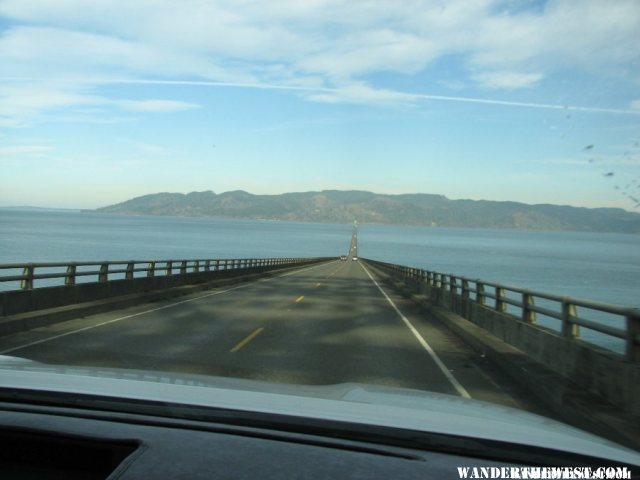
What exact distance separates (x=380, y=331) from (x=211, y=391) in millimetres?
12217

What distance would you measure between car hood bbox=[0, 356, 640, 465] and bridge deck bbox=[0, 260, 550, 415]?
4.46 meters

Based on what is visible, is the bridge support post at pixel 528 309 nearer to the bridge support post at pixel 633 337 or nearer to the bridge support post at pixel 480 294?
the bridge support post at pixel 633 337

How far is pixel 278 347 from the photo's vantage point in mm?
12320

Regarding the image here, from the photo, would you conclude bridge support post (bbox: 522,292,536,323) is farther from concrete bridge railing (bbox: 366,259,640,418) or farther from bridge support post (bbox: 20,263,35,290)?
bridge support post (bbox: 20,263,35,290)

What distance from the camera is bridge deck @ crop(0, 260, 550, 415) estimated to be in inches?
376

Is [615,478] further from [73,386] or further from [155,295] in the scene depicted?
[155,295]

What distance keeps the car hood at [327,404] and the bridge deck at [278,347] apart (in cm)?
446

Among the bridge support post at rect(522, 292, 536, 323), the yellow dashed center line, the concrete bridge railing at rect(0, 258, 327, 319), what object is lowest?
the yellow dashed center line

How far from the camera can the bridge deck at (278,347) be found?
9.55 meters

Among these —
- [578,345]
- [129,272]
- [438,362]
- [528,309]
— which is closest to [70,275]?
[129,272]

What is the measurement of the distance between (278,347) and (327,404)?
9.10 metres

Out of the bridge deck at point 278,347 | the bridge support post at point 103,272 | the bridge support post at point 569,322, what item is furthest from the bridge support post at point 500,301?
the bridge support post at point 103,272

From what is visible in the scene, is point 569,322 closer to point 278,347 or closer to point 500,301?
point 500,301

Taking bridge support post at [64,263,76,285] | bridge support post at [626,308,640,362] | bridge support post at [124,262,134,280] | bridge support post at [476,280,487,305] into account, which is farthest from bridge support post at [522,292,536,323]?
bridge support post at [124,262,134,280]
